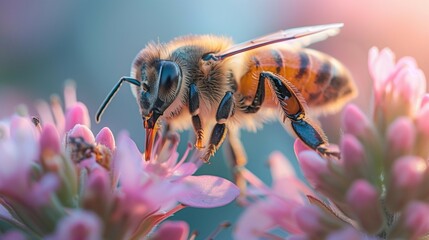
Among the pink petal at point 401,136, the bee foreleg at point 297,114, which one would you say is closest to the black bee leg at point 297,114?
the bee foreleg at point 297,114

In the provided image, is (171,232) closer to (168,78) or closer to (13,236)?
(13,236)

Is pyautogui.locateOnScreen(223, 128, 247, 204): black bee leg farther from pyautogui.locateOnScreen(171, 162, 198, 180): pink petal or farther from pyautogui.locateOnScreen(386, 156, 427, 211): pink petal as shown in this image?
pyautogui.locateOnScreen(386, 156, 427, 211): pink petal

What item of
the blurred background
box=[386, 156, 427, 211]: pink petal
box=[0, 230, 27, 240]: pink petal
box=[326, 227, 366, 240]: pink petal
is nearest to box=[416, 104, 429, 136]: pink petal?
box=[386, 156, 427, 211]: pink petal

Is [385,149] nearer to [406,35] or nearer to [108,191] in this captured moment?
[108,191]

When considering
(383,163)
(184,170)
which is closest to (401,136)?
(383,163)

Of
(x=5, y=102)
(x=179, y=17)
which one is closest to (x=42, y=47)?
(x=5, y=102)
